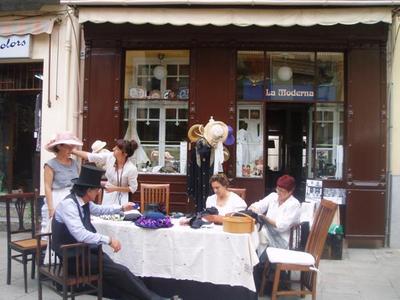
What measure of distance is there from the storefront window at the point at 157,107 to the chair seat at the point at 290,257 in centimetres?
412

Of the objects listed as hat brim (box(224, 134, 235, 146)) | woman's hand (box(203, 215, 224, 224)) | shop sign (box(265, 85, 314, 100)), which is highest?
shop sign (box(265, 85, 314, 100))

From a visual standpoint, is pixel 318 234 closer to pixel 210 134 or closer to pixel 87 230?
pixel 87 230

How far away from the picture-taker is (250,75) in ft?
29.9

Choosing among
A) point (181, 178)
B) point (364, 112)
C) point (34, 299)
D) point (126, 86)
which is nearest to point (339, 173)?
point (364, 112)

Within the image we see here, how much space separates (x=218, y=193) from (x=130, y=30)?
396 centimetres

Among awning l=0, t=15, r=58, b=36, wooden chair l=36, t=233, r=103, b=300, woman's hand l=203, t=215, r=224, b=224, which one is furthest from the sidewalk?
awning l=0, t=15, r=58, b=36

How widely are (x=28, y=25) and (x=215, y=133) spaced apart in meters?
3.95

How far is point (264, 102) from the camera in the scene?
902 cm

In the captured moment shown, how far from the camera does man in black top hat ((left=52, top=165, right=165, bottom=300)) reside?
4812 millimetres

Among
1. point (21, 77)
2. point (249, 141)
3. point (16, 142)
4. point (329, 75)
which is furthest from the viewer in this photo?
point (16, 142)

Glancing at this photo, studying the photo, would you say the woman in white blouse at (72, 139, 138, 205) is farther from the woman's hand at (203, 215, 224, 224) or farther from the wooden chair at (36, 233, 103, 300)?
the wooden chair at (36, 233, 103, 300)

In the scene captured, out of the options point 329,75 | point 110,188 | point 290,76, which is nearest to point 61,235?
point 110,188

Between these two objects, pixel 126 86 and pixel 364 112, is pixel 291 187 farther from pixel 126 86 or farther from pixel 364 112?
pixel 126 86

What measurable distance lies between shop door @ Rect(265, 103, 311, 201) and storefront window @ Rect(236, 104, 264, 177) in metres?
0.48
